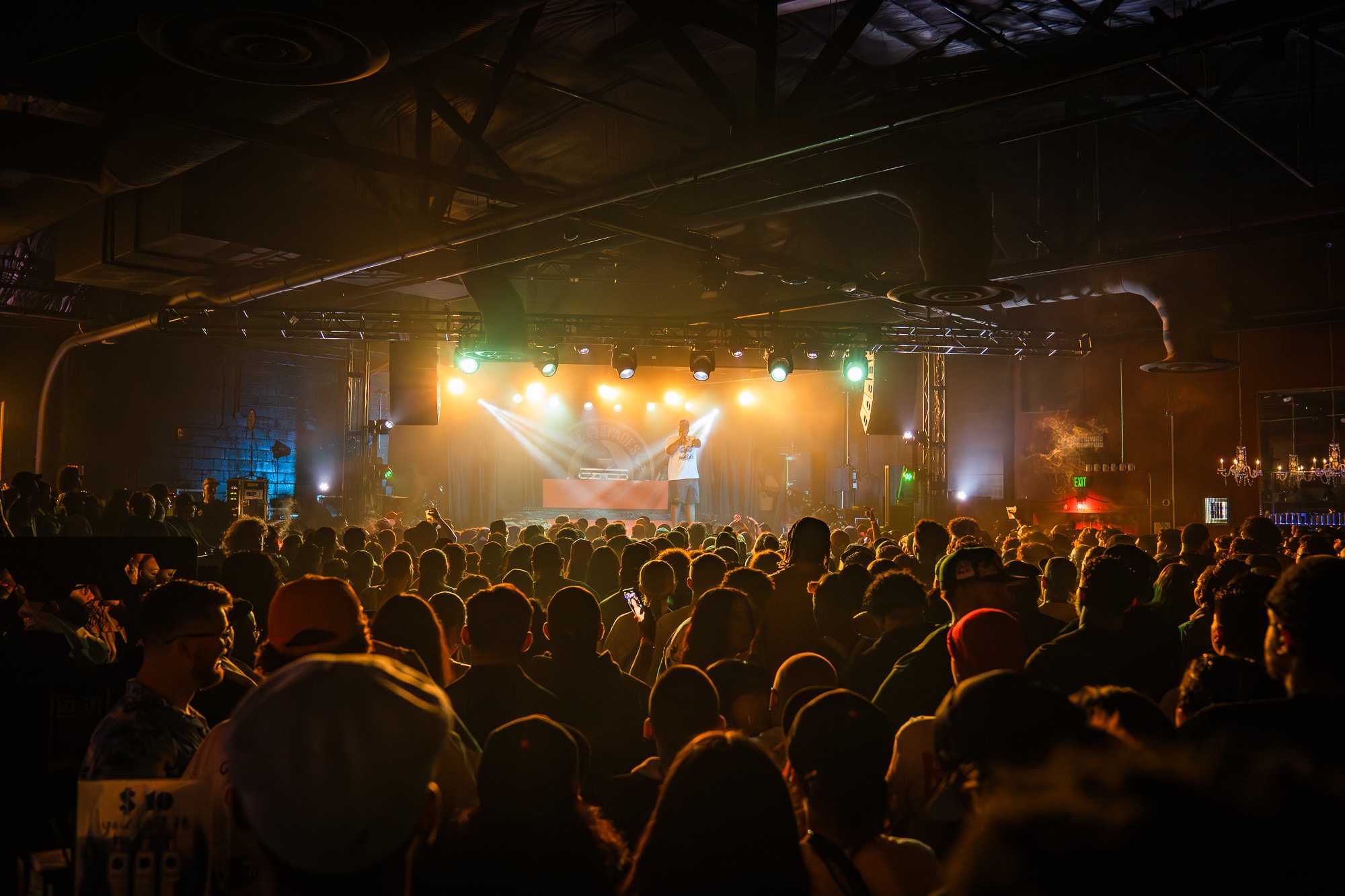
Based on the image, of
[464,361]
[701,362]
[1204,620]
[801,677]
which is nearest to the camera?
[801,677]

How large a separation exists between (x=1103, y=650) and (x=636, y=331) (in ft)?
36.7

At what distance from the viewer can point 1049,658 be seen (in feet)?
10.9

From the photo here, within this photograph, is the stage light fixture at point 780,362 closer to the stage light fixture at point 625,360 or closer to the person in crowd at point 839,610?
the stage light fixture at point 625,360

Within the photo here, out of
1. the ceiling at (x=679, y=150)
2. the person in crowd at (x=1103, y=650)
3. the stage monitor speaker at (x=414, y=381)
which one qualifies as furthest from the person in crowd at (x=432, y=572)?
the stage monitor speaker at (x=414, y=381)

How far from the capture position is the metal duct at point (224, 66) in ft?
12.2

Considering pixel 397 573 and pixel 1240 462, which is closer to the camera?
pixel 397 573

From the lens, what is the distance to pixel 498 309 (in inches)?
449

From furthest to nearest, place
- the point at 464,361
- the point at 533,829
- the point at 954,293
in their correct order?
the point at 464,361
the point at 954,293
the point at 533,829

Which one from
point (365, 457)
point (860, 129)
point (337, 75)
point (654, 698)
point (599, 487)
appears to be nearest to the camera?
point (654, 698)

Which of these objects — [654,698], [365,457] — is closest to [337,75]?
[654,698]

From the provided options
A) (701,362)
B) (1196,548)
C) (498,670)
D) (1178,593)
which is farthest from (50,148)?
(1196,548)

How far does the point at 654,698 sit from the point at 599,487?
22435 mm

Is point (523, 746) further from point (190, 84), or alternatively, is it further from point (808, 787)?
point (190, 84)

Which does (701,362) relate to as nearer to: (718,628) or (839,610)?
(839,610)
